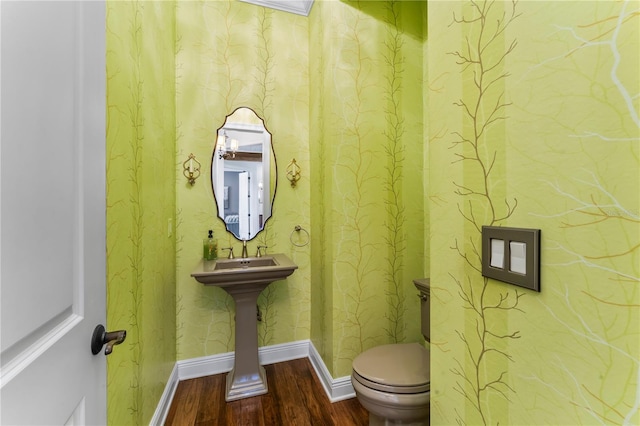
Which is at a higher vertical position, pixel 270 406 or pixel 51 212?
pixel 51 212

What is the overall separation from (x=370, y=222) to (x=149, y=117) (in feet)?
4.69

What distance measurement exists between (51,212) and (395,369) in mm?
1416

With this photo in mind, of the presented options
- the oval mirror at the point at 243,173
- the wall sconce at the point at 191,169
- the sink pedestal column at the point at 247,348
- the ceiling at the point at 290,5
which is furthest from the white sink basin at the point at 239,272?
the ceiling at the point at 290,5

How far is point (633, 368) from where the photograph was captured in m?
0.42

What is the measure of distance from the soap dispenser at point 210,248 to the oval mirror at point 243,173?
0.15m

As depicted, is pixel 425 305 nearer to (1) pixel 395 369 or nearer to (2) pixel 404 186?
(1) pixel 395 369

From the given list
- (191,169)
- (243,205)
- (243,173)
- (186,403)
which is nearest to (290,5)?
(243,173)

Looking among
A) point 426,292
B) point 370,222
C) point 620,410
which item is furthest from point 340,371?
point 620,410

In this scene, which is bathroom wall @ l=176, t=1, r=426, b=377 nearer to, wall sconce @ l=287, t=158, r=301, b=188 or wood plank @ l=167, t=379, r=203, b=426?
wall sconce @ l=287, t=158, r=301, b=188

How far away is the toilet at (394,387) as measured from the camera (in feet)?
3.79

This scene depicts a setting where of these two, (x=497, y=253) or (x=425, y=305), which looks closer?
(x=497, y=253)

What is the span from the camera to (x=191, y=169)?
1941 millimetres

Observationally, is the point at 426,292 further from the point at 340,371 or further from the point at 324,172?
the point at 324,172

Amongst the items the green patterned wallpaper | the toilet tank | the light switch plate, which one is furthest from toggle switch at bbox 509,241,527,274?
the green patterned wallpaper
